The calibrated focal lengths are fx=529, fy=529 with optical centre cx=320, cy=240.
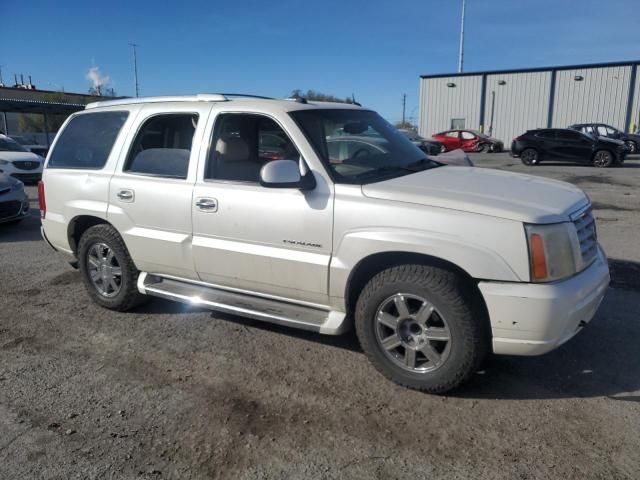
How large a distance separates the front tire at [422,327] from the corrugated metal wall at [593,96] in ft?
119

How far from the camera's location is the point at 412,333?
11.3ft

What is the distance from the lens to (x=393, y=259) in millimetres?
3477

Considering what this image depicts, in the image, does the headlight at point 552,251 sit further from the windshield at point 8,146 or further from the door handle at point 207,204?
the windshield at point 8,146

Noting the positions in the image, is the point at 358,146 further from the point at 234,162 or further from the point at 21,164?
the point at 21,164

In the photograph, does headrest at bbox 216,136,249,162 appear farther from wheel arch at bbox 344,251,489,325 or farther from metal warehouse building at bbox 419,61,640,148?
metal warehouse building at bbox 419,61,640,148

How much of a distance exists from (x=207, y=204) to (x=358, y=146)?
128cm

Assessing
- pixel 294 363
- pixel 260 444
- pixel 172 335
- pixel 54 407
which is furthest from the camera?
pixel 172 335

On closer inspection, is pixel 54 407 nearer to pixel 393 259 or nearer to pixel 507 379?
pixel 393 259

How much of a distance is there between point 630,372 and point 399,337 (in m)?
1.67

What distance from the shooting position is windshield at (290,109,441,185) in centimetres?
382

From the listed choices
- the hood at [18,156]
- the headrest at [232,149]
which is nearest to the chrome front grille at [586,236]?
the headrest at [232,149]

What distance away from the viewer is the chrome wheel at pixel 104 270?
194 inches

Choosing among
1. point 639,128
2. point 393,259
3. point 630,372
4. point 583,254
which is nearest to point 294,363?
point 393,259

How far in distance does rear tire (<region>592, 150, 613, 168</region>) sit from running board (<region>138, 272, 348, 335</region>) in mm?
20457
